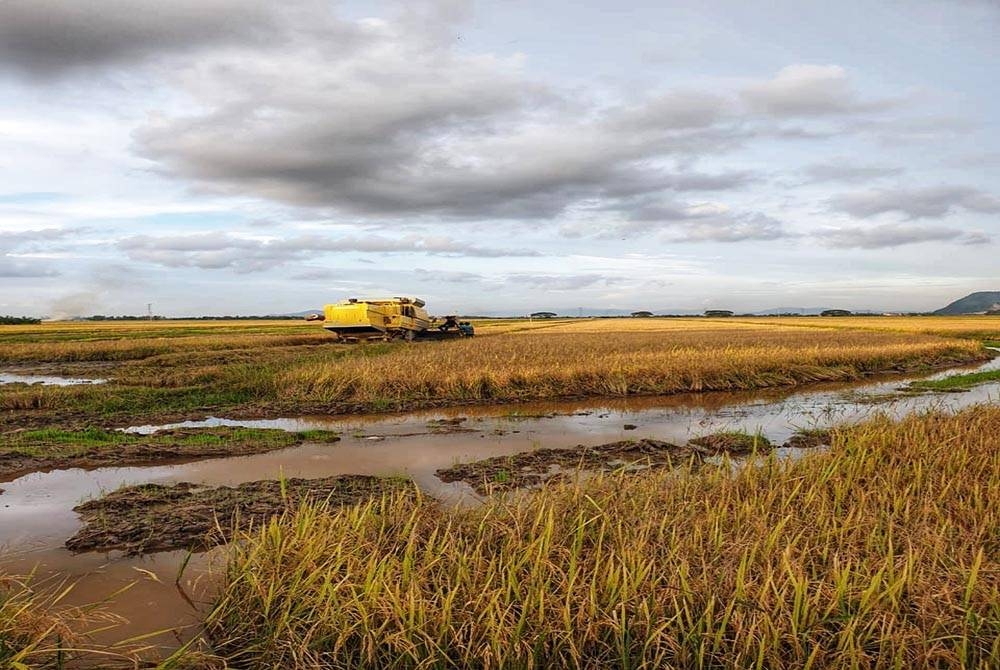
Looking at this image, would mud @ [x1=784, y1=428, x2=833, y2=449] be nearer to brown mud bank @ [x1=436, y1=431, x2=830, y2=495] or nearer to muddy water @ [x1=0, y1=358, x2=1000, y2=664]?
brown mud bank @ [x1=436, y1=431, x2=830, y2=495]

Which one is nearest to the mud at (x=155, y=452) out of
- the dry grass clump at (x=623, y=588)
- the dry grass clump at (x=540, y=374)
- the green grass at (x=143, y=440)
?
the green grass at (x=143, y=440)

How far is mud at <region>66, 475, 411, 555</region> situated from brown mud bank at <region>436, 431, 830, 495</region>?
1.17 metres

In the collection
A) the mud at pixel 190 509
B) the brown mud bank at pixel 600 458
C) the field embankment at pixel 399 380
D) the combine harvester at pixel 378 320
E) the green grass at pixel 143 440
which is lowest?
the brown mud bank at pixel 600 458

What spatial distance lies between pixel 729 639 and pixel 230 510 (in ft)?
17.7

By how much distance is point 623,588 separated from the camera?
3.87 m

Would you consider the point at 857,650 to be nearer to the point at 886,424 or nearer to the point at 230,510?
the point at 230,510

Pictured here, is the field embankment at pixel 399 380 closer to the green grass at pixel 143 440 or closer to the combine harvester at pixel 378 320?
the green grass at pixel 143 440

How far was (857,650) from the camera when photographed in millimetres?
3490

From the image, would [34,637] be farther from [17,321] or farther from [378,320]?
[17,321]

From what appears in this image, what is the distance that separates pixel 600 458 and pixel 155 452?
23.9 ft

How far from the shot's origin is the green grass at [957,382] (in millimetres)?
18688

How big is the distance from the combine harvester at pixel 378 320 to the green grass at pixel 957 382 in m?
23.3

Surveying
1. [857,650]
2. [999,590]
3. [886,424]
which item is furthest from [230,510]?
[886,424]

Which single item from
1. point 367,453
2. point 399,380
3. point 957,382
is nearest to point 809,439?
point 367,453
